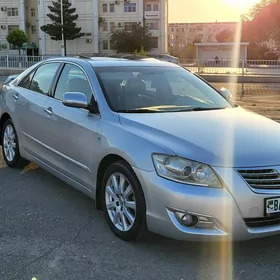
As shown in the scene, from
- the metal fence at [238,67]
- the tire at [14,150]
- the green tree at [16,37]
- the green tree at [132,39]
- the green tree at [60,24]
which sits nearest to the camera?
the tire at [14,150]

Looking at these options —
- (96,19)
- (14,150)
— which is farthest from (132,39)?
(14,150)

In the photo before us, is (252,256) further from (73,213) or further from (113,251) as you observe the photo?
(73,213)

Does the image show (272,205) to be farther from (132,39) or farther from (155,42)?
(155,42)

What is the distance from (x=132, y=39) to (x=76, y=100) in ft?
191

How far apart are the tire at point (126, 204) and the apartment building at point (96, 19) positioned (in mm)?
63785

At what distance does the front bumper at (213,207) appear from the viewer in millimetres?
3096

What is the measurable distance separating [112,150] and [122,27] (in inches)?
2558

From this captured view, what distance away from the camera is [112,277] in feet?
10.1

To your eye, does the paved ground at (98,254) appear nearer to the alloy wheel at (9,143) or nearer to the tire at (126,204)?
the tire at (126,204)

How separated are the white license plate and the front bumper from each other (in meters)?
0.04

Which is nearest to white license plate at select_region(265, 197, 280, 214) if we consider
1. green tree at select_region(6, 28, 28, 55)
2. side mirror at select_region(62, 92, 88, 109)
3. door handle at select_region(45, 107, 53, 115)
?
side mirror at select_region(62, 92, 88, 109)

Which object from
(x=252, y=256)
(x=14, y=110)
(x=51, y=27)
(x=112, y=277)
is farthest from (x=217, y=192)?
(x=51, y=27)

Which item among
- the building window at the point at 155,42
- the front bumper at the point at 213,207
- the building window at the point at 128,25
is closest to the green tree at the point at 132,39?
the building window at the point at 128,25

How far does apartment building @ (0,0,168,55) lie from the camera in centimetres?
6650
